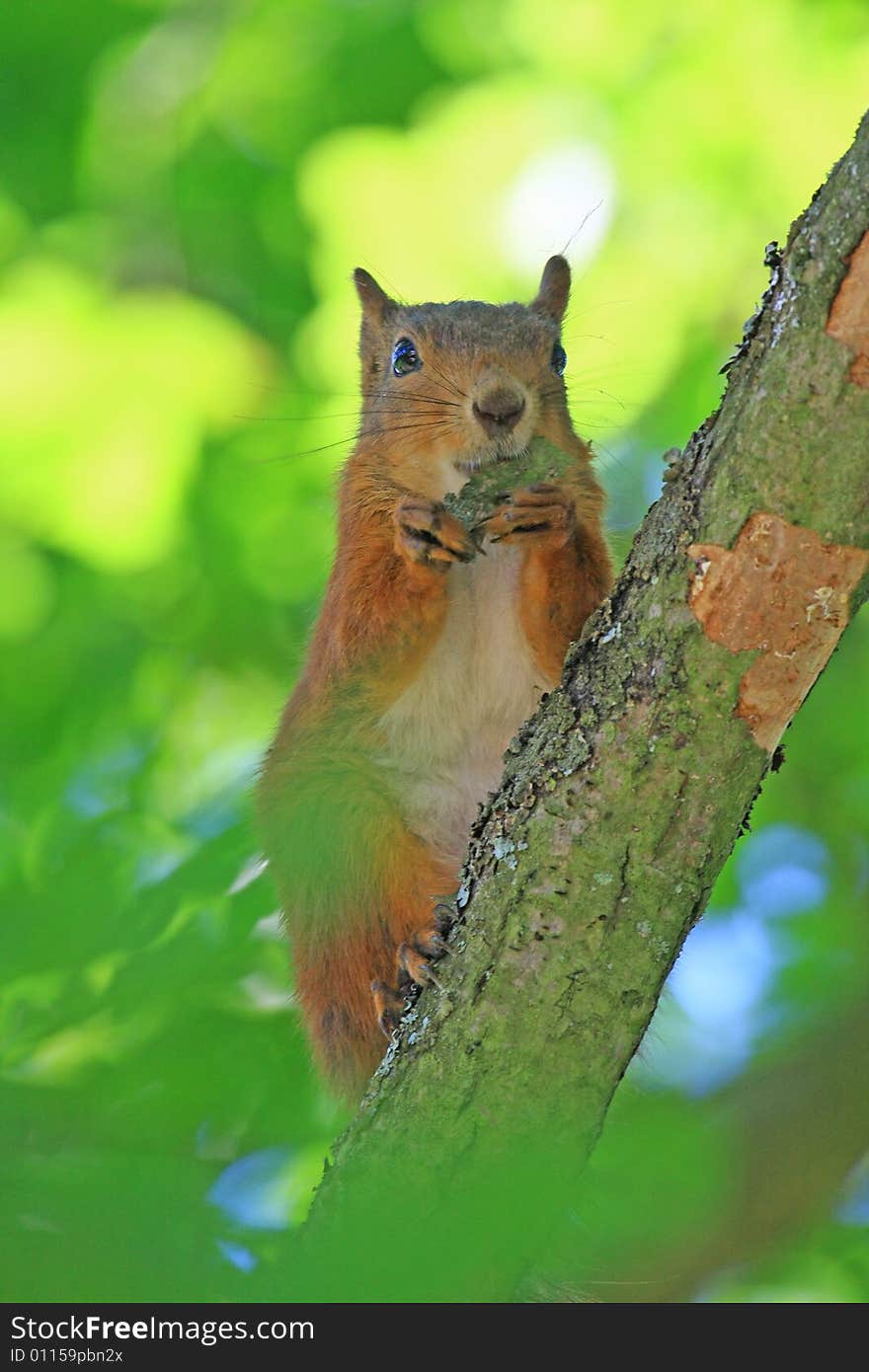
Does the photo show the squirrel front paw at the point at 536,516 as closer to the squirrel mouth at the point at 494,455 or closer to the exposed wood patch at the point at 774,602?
the squirrel mouth at the point at 494,455

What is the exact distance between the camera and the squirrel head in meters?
3.31

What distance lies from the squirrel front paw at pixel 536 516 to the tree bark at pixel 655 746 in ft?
Answer: 1.92

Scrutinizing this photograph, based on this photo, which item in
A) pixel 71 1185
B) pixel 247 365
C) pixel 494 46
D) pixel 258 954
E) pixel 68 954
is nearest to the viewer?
pixel 71 1185

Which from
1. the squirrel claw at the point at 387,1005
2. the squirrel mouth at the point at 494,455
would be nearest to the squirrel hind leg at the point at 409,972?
the squirrel claw at the point at 387,1005

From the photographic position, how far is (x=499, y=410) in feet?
10.6

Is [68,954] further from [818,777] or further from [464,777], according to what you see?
[818,777]

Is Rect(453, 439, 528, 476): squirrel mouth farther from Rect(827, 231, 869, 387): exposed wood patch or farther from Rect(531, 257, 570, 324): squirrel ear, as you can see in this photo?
Rect(827, 231, 869, 387): exposed wood patch

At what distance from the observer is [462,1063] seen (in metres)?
2.26

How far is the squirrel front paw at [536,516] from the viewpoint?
2859mm

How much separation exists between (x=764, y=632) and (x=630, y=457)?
207 centimetres

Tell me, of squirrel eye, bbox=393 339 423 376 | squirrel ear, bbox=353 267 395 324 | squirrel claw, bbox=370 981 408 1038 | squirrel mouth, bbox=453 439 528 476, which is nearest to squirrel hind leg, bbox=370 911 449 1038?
squirrel claw, bbox=370 981 408 1038

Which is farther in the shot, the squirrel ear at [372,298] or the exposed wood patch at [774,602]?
the squirrel ear at [372,298]

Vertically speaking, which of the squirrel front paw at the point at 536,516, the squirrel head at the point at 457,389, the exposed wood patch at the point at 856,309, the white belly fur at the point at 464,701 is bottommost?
the exposed wood patch at the point at 856,309
